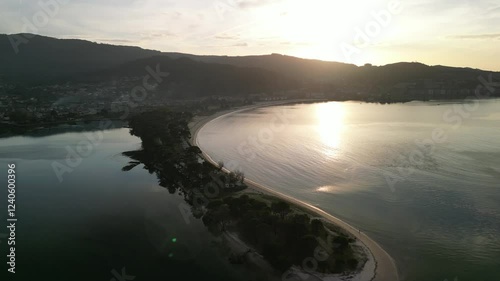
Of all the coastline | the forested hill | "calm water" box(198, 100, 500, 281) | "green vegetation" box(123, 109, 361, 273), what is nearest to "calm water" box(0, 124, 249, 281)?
"green vegetation" box(123, 109, 361, 273)

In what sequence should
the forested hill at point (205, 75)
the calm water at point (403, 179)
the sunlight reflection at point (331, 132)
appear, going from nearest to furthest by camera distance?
the calm water at point (403, 179) < the sunlight reflection at point (331, 132) < the forested hill at point (205, 75)

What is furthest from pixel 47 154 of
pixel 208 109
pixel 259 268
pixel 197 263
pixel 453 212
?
pixel 208 109

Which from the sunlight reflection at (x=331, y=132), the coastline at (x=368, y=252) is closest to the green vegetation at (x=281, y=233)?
the coastline at (x=368, y=252)

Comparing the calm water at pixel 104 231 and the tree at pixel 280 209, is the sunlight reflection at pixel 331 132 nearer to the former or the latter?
the tree at pixel 280 209

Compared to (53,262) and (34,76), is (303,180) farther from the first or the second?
(34,76)

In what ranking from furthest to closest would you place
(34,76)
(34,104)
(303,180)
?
→ (34,76) < (34,104) < (303,180)

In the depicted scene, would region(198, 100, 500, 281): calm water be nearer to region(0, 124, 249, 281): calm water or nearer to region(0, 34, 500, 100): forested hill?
region(0, 124, 249, 281): calm water

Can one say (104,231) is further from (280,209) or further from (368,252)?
(368,252)

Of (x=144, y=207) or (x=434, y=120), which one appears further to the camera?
(x=434, y=120)
